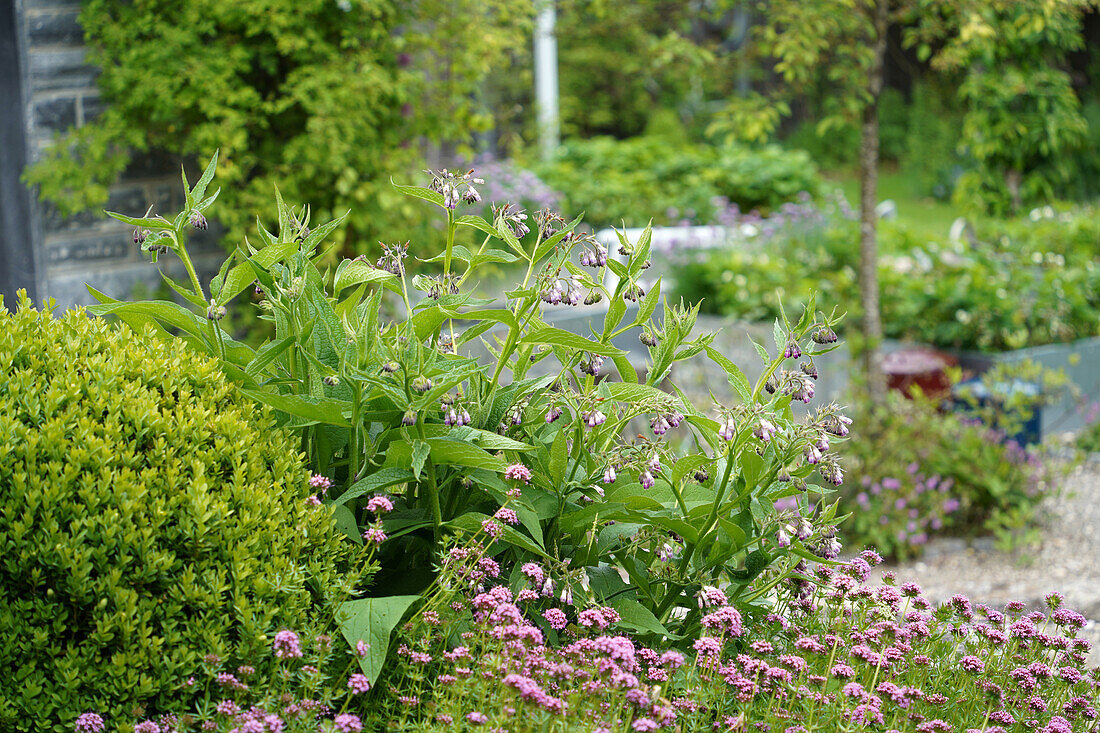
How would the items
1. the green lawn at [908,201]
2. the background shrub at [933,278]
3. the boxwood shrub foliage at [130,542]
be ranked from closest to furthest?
the boxwood shrub foliage at [130,542]
the background shrub at [933,278]
the green lawn at [908,201]

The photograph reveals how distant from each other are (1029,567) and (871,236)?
1.70 meters

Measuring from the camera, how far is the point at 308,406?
1.90 meters

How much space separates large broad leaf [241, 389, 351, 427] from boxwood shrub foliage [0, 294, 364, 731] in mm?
62

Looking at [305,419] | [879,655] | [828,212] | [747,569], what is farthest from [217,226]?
[828,212]

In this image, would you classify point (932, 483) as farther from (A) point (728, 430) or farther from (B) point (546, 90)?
(B) point (546, 90)

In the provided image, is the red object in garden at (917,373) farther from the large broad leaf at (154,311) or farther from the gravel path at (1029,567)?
the large broad leaf at (154,311)

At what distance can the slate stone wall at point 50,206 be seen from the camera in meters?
4.42

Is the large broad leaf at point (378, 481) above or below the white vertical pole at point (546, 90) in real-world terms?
below

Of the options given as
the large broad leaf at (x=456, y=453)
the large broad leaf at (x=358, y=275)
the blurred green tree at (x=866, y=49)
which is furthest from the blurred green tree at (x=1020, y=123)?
the large broad leaf at (x=456, y=453)

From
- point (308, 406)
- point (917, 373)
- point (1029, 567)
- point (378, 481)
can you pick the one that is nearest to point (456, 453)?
point (378, 481)

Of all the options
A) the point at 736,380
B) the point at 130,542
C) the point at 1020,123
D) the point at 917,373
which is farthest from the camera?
the point at 1020,123

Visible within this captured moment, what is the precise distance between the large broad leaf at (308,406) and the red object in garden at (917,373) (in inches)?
170

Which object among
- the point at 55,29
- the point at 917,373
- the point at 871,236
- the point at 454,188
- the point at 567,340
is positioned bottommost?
the point at 917,373

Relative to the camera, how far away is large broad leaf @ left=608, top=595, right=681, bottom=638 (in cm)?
194
